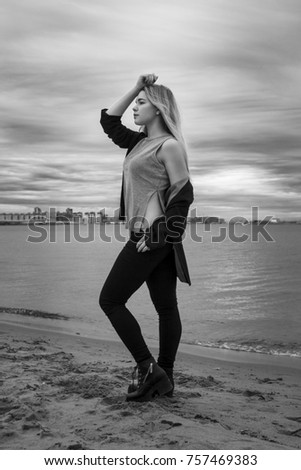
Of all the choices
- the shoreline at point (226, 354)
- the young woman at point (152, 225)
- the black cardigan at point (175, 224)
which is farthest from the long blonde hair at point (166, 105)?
the shoreline at point (226, 354)

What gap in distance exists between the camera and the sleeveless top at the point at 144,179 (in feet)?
12.7

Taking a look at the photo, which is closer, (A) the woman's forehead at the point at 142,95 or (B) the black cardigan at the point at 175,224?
(B) the black cardigan at the point at 175,224

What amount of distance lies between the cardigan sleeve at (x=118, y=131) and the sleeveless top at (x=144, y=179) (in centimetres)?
26

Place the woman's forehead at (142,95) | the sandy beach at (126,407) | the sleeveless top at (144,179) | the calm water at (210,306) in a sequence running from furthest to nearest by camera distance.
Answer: the calm water at (210,306) < the woman's forehead at (142,95) < the sleeveless top at (144,179) < the sandy beach at (126,407)

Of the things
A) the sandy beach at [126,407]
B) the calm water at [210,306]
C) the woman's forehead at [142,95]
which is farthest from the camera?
the calm water at [210,306]

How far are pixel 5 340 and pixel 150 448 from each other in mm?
4972

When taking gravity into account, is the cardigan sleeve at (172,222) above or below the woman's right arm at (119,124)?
below

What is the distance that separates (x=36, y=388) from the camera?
4375 mm

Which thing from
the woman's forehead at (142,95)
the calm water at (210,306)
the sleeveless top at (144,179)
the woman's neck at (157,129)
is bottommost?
the calm water at (210,306)

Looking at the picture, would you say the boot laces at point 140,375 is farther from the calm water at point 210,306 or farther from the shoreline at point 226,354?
the calm water at point 210,306

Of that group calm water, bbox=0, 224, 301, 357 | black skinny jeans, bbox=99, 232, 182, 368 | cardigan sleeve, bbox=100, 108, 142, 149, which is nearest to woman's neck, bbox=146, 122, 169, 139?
cardigan sleeve, bbox=100, 108, 142, 149

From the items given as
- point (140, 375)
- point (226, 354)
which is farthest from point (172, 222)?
point (226, 354)

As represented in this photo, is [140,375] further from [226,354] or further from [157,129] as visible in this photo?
[226,354]

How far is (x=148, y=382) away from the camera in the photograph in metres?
3.94
